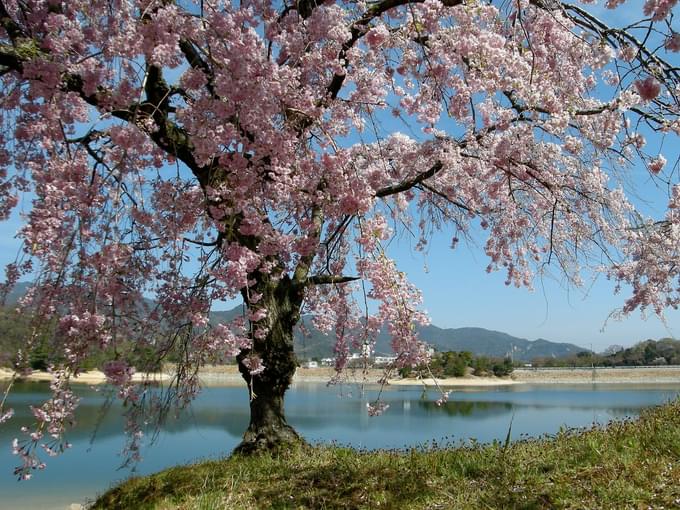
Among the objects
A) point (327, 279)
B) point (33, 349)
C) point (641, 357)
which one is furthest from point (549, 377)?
point (33, 349)

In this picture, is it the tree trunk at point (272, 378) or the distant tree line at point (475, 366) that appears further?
the distant tree line at point (475, 366)

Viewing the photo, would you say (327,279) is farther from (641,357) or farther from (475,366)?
(641,357)

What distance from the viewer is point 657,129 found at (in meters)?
3.99

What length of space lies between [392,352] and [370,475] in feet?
2.74

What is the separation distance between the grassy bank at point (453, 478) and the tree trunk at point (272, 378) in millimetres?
261

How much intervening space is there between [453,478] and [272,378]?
189 cm

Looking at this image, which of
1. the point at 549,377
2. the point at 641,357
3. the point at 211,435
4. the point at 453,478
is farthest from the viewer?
the point at 641,357

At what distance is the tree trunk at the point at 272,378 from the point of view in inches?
186

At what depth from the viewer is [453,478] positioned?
345cm

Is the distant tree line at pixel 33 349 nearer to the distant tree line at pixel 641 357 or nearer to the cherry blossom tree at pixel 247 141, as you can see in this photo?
the cherry blossom tree at pixel 247 141

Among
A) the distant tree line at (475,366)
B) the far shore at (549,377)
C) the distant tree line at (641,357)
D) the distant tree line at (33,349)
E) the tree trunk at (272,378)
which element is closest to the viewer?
the distant tree line at (33,349)

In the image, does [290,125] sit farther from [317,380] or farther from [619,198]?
[317,380]

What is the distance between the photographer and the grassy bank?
2.93m

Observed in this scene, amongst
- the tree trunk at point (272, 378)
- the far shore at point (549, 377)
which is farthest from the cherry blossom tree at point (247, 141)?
the far shore at point (549, 377)
